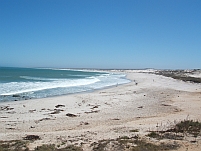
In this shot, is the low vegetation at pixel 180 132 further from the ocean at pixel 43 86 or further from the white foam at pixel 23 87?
the white foam at pixel 23 87

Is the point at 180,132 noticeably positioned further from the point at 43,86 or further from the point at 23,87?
the point at 43,86

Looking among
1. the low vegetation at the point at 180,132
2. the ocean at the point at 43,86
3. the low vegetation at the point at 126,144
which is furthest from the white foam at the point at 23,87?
the low vegetation at the point at 180,132

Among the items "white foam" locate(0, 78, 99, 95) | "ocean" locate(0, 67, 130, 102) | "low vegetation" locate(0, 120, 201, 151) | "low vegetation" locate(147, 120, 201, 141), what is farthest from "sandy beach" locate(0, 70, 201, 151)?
"white foam" locate(0, 78, 99, 95)

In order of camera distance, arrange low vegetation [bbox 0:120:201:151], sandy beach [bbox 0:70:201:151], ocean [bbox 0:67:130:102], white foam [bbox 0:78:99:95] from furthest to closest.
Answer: white foam [bbox 0:78:99:95]
ocean [bbox 0:67:130:102]
sandy beach [bbox 0:70:201:151]
low vegetation [bbox 0:120:201:151]

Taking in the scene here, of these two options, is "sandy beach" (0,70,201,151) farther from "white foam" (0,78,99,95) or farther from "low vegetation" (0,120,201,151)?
"white foam" (0,78,99,95)

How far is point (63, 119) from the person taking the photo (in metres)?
14.8

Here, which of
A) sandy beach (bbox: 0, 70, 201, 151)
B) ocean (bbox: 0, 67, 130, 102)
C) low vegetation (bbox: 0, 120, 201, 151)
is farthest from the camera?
ocean (bbox: 0, 67, 130, 102)

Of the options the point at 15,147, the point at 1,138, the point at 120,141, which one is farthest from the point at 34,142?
the point at 120,141

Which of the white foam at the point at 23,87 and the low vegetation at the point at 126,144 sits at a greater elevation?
the low vegetation at the point at 126,144

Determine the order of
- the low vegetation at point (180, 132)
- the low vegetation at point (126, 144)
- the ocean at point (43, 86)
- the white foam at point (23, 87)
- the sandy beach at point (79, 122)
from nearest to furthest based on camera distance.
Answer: the low vegetation at point (126, 144) → the low vegetation at point (180, 132) → the sandy beach at point (79, 122) → the ocean at point (43, 86) → the white foam at point (23, 87)

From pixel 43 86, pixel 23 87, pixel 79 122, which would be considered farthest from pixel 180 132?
pixel 43 86

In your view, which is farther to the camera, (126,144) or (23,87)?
(23,87)

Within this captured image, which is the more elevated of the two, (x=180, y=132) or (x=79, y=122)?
(x=180, y=132)

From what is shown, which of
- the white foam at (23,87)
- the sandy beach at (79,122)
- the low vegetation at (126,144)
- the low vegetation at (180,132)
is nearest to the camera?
the low vegetation at (126,144)
